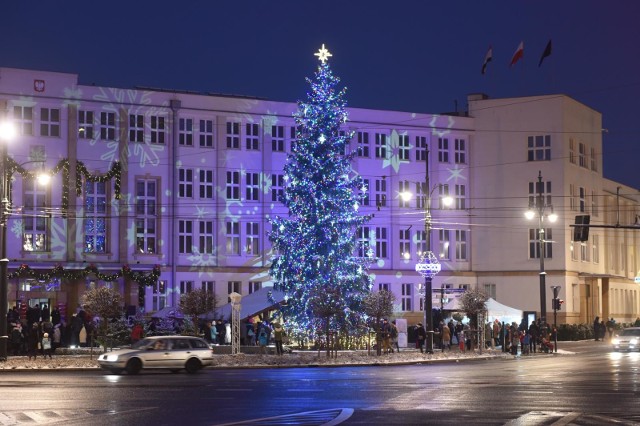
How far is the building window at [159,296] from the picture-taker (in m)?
67.9

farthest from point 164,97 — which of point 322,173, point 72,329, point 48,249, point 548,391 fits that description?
point 548,391


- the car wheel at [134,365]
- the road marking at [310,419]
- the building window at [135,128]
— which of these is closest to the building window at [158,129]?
the building window at [135,128]

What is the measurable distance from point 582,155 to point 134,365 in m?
52.7

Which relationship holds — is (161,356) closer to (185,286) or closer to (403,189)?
(185,286)

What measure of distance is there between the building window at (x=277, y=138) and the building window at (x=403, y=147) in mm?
9088

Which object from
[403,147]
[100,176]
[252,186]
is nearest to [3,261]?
[100,176]

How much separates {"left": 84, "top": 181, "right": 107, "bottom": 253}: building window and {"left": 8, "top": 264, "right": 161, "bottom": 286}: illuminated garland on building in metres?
2.24

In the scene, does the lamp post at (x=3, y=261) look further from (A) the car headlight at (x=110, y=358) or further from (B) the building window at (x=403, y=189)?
(B) the building window at (x=403, y=189)

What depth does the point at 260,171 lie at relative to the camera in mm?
72875

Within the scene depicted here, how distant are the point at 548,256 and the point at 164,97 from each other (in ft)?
95.9

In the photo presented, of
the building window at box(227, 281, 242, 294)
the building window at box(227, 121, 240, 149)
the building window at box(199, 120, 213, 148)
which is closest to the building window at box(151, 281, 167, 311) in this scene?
the building window at box(227, 281, 242, 294)

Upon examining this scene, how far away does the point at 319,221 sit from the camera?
56.2 meters

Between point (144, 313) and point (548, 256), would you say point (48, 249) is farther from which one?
point (548, 256)

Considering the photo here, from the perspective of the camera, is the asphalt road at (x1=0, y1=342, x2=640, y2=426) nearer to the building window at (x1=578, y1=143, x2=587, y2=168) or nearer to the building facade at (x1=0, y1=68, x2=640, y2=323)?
the building facade at (x1=0, y1=68, x2=640, y2=323)
